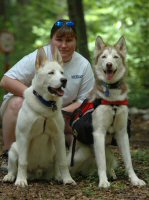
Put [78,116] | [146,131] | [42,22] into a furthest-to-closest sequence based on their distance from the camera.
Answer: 1. [42,22]
2. [146,131]
3. [78,116]

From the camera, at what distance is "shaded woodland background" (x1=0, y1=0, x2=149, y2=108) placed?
9664mm

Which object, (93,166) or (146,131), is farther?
(146,131)

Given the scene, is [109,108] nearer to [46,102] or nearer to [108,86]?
[108,86]

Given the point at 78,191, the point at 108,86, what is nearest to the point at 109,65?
the point at 108,86

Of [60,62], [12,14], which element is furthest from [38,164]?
[12,14]

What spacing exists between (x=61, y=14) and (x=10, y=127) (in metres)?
14.4

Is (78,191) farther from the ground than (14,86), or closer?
closer

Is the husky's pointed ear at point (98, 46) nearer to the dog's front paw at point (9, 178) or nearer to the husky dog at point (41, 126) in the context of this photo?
the husky dog at point (41, 126)

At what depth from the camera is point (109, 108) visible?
485 centimetres

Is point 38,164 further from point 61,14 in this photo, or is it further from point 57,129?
point 61,14

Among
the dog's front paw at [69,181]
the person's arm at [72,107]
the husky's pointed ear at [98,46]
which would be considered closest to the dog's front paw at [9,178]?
the dog's front paw at [69,181]

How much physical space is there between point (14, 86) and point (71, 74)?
0.77 m

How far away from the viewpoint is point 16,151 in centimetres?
500

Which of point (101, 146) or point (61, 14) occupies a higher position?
point (61, 14)
